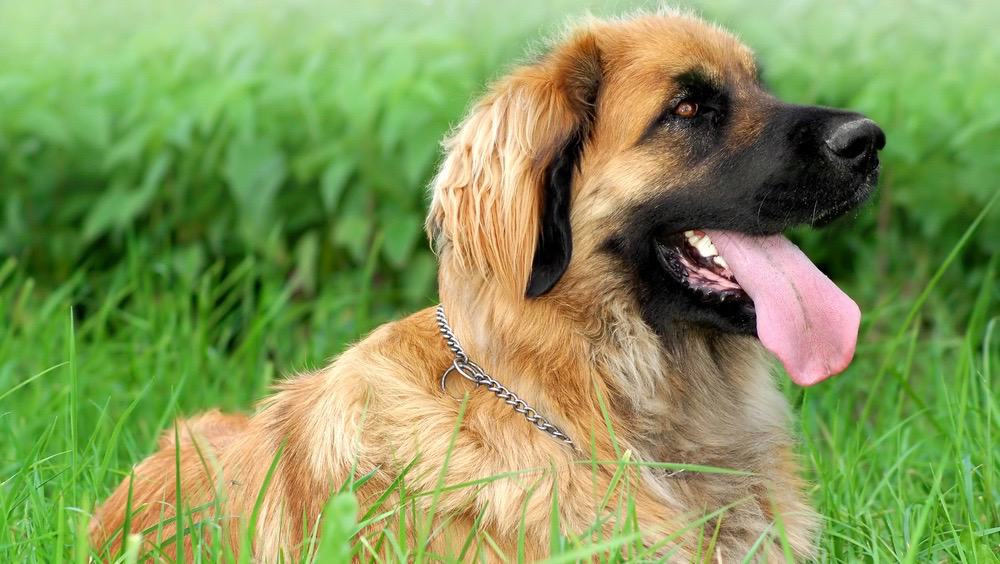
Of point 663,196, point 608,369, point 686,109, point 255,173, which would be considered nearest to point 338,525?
point 608,369

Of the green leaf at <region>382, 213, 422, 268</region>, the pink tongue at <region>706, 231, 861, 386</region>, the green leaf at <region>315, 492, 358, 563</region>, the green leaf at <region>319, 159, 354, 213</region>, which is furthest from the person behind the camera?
the green leaf at <region>382, 213, 422, 268</region>

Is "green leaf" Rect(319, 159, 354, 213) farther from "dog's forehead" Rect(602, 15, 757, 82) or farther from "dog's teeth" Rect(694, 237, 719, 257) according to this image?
"dog's teeth" Rect(694, 237, 719, 257)

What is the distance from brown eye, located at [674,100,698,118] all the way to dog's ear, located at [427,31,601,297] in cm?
25

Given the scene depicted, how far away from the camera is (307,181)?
18.9 feet

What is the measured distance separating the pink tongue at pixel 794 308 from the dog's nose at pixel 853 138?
32 centimetres

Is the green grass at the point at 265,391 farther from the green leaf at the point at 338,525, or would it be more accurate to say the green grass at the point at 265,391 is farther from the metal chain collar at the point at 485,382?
the metal chain collar at the point at 485,382

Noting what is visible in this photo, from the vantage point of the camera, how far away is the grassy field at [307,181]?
5105mm

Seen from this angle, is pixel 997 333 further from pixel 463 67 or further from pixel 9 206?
pixel 9 206

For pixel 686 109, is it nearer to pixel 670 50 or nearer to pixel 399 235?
pixel 670 50

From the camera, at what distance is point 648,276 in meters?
3.26

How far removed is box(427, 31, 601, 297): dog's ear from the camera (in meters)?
3.16

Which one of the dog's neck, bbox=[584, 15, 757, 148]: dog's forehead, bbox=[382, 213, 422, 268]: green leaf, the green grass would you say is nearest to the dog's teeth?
the dog's neck

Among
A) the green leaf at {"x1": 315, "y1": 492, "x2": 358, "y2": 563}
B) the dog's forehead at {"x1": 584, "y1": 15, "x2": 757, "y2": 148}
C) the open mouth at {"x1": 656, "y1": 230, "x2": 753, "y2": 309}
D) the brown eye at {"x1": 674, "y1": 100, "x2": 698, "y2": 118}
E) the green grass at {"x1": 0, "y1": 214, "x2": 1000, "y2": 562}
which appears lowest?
the green grass at {"x1": 0, "y1": 214, "x2": 1000, "y2": 562}

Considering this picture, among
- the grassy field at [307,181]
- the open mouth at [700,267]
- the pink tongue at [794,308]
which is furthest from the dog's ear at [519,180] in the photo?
the grassy field at [307,181]
